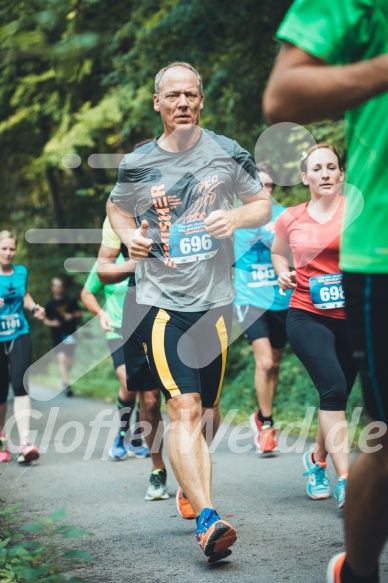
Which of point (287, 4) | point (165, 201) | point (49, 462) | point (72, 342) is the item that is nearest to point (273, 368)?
point (49, 462)

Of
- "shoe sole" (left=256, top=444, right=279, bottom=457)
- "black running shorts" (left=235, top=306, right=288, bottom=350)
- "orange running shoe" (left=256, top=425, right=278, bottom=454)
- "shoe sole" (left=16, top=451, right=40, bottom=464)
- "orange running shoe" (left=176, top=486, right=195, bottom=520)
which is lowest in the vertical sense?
"shoe sole" (left=16, top=451, right=40, bottom=464)

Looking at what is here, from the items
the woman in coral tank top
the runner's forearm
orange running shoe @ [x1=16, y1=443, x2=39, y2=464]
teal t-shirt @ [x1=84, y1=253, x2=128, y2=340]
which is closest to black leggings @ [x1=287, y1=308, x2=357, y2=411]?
the woman in coral tank top

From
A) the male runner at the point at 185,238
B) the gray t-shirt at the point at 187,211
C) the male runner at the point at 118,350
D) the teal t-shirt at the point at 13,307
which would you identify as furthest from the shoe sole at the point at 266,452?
the gray t-shirt at the point at 187,211

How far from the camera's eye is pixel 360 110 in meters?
2.49

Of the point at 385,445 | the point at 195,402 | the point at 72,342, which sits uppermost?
the point at 385,445

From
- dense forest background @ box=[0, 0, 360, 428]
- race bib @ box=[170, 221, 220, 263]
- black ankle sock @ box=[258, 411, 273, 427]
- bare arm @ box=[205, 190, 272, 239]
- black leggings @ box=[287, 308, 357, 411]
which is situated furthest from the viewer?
black ankle sock @ box=[258, 411, 273, 427]

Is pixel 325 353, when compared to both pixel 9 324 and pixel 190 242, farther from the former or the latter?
pixel 9 324

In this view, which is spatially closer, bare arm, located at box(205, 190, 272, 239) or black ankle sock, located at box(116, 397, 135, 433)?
bare arm, located at box(205, 190, 272, 239)

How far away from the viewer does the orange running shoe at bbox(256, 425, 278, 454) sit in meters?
7.77

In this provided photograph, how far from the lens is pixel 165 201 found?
4.78m

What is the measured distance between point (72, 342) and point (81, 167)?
24.0ft

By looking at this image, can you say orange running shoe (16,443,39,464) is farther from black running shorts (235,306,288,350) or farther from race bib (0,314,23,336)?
black running shorts (235,306,288,350)

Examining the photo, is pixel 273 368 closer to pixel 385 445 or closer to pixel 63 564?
pixel 63 564

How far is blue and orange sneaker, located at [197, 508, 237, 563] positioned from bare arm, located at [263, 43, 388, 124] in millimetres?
2144
